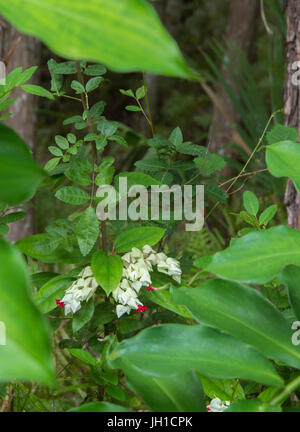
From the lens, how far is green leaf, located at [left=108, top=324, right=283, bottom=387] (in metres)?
0.43

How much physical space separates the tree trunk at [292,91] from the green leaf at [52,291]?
2.19 ft

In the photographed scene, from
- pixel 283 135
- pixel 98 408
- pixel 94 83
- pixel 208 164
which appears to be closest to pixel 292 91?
pixel 283 135

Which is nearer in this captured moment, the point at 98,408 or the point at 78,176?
the point at 98,408

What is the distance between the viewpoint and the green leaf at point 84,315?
0.66 metres

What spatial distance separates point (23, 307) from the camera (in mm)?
259

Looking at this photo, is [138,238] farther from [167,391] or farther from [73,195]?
[167,391]

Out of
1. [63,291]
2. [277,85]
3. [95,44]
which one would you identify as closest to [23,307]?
[95,44]

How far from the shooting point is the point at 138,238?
0.67 metres

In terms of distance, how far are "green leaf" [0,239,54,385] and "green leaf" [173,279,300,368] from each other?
0.25m

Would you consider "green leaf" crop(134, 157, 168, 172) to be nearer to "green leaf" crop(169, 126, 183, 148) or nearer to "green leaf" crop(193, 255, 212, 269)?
"green leaf" crop(169, 126, 183, 148)

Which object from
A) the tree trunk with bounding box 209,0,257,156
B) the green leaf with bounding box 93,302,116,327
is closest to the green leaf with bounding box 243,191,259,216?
the green leaf with bounding box 93,302,116,327

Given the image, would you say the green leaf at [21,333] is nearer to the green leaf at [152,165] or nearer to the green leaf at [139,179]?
the green leaf at [139,179]

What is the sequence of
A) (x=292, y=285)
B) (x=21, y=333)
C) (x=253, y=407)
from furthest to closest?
(x=292, y=285)
(x=253, y=407)
(x=21, y=333)

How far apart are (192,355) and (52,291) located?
0.98 ft
